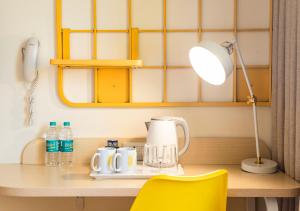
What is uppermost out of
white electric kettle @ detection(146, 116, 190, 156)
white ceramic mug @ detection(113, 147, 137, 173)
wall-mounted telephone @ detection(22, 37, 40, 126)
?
wall-mounted telephone @ detection(22, 37, 40, 126)

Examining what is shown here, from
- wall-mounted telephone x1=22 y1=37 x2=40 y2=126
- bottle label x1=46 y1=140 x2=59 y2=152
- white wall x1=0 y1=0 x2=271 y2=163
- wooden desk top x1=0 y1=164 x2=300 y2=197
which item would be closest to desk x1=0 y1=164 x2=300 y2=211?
wooden desk top x1=0 y1=164 x2=300 y2=197

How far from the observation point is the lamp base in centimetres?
192

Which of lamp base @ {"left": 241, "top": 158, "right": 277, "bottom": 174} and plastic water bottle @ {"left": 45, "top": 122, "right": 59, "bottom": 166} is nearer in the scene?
lamp base @ {"left": 241, "top": 158, "right": 277, "bottom": 174}

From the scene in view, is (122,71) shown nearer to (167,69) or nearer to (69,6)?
(167,69)

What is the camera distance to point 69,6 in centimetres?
217

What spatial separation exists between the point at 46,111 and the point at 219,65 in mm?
879

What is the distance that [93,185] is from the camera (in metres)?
1.70

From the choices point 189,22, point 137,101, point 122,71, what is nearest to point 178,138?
point 137,101

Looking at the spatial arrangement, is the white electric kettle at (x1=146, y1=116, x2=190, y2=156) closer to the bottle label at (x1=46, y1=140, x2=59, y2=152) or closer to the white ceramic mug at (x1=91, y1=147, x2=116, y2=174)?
the white ceramic mug at (x1=91, y1=147, x2=116, y2=174)

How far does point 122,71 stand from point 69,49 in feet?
0.91

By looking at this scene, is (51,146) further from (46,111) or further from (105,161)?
(105,161)

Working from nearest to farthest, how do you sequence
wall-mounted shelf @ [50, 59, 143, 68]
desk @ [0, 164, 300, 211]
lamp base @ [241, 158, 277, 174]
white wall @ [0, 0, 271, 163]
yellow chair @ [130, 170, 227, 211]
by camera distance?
yellow chair @ [130, 170, 227, 211]
desk @ [0, 164, 300, 211]
lamp base @ [241, 158, 277, 174]
wall-mounted shelf @ [50, 59, 143, 68]
white wall @ [0, 0, 271, 163]

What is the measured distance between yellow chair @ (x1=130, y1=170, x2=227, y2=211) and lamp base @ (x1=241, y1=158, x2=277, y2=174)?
1.38ft

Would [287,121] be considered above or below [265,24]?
below
